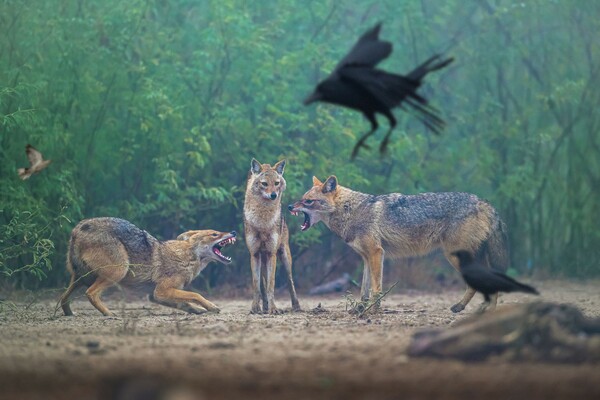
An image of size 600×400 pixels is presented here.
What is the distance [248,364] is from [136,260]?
5.20 metres

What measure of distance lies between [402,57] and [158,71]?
4758mm

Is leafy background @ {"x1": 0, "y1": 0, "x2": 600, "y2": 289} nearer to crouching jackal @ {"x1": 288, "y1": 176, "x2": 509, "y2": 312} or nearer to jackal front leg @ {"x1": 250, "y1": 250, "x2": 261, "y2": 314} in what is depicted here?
crouching jackal @ {"x1": 288, "y1": 176, "x2": 509, "y2": 312}

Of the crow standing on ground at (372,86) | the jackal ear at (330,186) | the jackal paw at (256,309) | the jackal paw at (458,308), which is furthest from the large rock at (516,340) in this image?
the jackal ear at (330,186)

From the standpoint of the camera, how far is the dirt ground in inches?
187

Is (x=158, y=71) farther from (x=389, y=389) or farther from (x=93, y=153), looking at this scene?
(x=389, y=389)

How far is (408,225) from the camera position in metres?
11.5

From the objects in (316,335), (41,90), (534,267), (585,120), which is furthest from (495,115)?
(316,335)

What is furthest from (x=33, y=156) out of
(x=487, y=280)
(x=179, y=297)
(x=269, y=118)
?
(x=269, y=118)

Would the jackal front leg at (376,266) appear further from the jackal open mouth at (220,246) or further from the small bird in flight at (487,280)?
the small bird in flight at (487,280)

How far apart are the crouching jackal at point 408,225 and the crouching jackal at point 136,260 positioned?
1.43m

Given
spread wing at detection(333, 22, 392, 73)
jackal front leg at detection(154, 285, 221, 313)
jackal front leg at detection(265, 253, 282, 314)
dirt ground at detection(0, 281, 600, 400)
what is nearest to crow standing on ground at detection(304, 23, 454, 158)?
spread wing at detection(333, 22, 392, 73)

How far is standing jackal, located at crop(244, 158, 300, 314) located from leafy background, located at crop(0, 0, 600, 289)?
1713mm

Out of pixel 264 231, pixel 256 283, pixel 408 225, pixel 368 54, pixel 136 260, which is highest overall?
pixel 368 54

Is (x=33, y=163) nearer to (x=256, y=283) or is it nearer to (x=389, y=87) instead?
(x=256, y=283)
